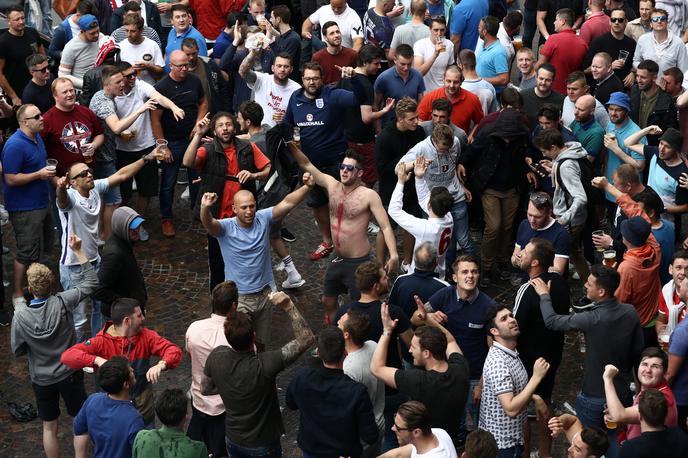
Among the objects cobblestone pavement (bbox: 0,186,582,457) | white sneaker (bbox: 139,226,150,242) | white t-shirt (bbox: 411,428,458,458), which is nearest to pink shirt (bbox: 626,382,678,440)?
cobblestone pavement (bbox: 0,186,582,457)

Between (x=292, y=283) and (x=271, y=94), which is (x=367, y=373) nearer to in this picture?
(x=292, y=283)

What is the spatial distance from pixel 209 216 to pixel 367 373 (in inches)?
91.9

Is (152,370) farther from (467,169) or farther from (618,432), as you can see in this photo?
(467,169)

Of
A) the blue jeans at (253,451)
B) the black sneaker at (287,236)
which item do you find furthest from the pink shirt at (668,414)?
the black sneaker at (287,236)

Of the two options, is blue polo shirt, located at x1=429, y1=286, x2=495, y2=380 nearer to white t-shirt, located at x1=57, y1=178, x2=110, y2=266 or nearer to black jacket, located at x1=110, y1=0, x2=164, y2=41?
white t-shirt, located at x1=57, y1=178, x2=110, y2=266

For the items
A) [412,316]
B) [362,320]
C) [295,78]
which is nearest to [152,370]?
[362,320]

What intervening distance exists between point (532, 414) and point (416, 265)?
1528 millimetres

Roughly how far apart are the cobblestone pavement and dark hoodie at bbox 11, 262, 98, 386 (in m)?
0.89

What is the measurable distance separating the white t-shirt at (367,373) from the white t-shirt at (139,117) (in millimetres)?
5447

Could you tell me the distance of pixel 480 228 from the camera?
12406 mm

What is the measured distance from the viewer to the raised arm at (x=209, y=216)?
8.86 metres

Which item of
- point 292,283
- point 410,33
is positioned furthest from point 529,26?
point 292,283

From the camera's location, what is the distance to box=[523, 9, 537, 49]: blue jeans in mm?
17188

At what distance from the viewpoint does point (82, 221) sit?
981 cm
